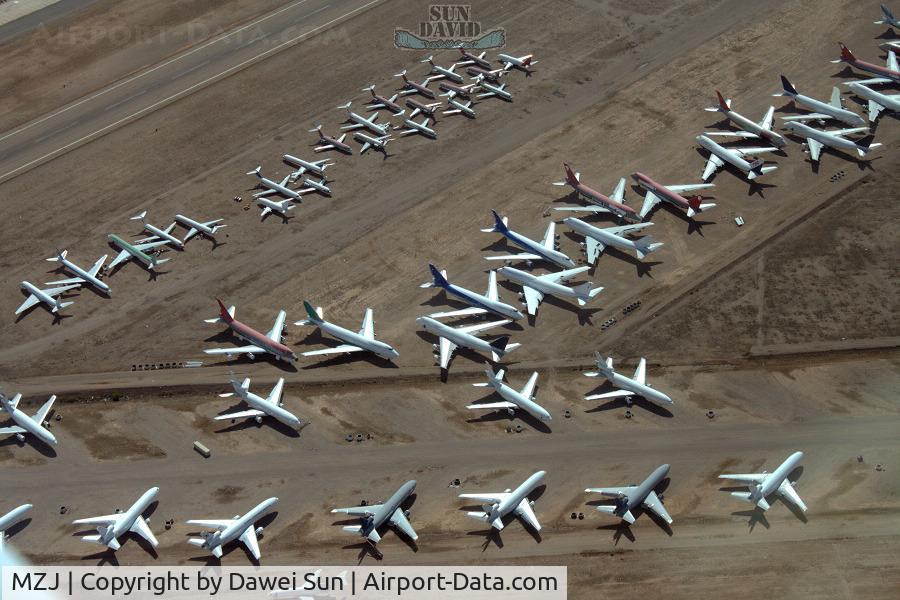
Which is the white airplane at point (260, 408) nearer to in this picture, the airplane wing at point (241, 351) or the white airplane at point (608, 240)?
the airplane wing at point (241, 351)

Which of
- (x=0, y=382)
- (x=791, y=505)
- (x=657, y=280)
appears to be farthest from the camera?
(x=657, y=280)

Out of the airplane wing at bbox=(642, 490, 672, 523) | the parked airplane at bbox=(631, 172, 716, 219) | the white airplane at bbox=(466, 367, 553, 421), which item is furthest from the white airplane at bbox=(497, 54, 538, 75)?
the airplane wing at bbox=(642, 490, 672, 523)

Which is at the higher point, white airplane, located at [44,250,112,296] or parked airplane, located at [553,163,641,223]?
white airplane, located at [44,250,112,296]

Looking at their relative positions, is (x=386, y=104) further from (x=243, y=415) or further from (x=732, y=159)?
(x=243, y=415)

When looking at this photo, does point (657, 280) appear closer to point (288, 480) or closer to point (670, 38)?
point (288, 480)

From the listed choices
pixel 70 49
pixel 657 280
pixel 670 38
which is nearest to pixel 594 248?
pixel 657 280

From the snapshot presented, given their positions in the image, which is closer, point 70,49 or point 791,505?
point 791,505

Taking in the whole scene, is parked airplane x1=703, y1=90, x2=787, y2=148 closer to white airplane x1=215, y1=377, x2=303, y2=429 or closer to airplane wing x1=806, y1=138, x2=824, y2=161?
airplane wing x1=806, y1=138, x2=824, y2=161
